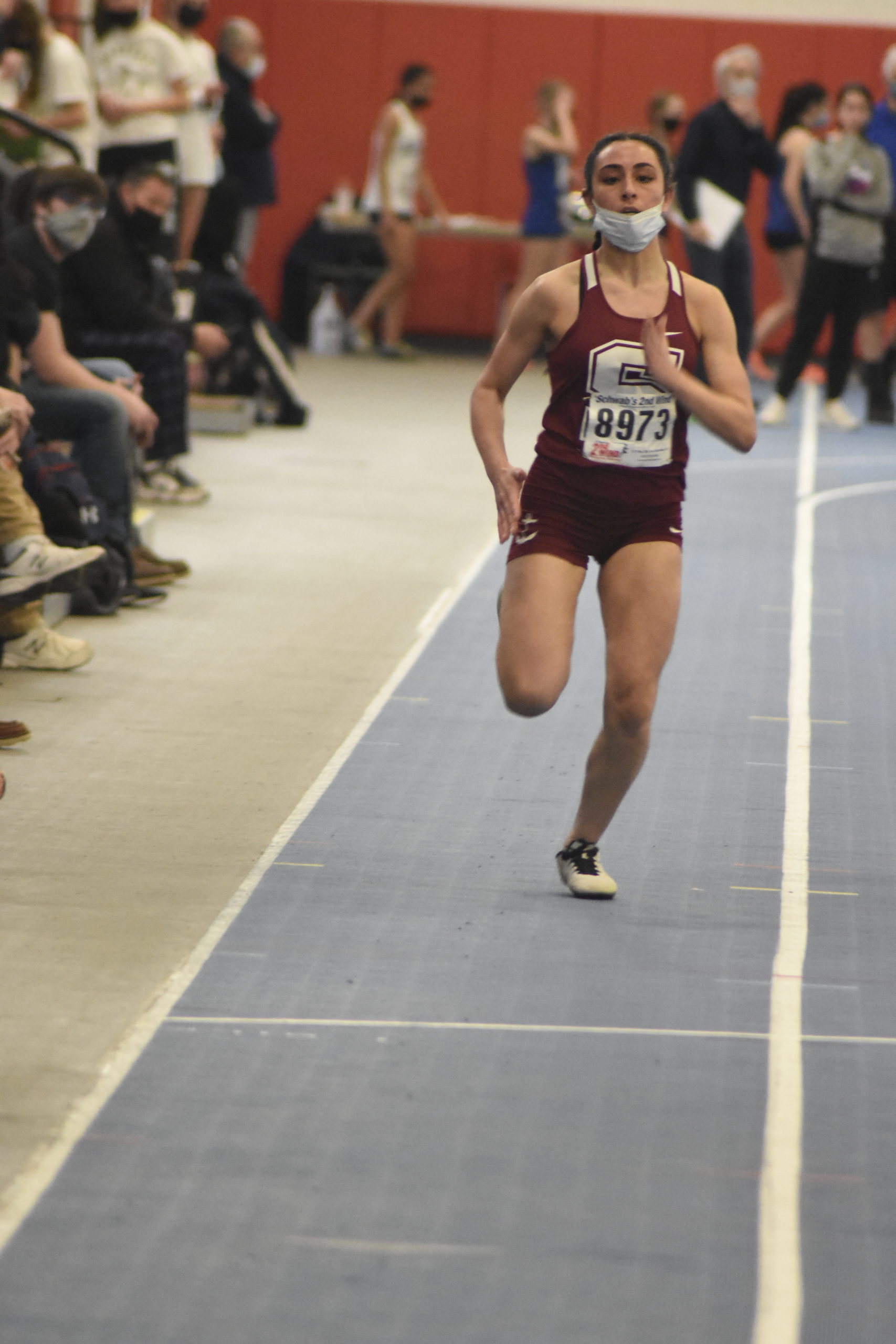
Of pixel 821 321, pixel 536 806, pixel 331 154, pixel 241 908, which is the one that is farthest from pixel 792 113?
pixel 241 908

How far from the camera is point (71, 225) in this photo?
241 inches

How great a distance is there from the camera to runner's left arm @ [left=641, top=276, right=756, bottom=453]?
131 inches

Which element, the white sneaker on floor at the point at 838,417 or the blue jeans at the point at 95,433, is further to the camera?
the white sneaker on floor at the point at 838,417

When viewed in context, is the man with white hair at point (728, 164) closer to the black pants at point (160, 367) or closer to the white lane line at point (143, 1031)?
the black pants at point (160, 367)

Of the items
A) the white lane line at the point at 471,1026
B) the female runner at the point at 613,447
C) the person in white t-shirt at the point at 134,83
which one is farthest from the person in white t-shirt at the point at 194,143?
the white lane line at the point at 471,1026

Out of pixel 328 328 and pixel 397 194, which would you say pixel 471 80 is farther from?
pixel 328 328

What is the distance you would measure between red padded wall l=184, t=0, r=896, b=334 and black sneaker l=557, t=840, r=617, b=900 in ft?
43.2

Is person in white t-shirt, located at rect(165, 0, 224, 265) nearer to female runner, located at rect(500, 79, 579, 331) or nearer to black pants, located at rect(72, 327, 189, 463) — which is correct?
black pants, located at rect(72, 327, 189, 463)

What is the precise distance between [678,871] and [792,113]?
9.98m

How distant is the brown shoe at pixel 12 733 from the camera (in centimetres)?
456

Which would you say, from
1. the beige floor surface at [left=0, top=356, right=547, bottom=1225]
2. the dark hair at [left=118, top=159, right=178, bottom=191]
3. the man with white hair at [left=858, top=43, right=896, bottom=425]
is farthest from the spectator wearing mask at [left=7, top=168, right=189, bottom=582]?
the man with white hair at [left=858, top=43, right=896, bottom=425]

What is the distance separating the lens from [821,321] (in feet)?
36.6

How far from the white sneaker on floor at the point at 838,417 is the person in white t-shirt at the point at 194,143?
4170 millimetres

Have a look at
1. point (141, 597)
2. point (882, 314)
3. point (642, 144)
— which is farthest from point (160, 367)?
point (882, 314)
